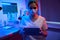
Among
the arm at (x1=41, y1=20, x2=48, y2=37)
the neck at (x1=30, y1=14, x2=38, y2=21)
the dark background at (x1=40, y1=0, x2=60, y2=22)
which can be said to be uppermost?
the dark background at (x1=40, y1=0, x2=60, y2=22)

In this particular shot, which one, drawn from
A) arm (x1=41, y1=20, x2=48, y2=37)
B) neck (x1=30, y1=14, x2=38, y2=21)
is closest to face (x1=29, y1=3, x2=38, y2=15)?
neck (x1=30, y1=14, x2=38, y2=21)

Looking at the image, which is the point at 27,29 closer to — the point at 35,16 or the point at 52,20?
the point at 35,16

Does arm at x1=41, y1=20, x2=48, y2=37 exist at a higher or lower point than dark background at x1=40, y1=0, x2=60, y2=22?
lower

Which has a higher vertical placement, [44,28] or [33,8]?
[33,8]

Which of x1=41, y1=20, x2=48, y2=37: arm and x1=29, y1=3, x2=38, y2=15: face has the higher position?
x1=29, y1=3, x2=38, y2=15: face

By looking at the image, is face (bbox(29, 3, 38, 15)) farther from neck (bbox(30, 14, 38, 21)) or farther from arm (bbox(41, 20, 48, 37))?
arm (bbox(41, 20, 48, 37))

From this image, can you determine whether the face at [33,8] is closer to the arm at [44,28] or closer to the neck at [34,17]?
the neck at [34,17]

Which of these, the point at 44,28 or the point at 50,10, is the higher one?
the point at 50,10

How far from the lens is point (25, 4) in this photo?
125 cm

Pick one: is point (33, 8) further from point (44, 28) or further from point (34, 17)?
point (44, 28)

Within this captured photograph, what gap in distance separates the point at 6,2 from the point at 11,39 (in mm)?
364

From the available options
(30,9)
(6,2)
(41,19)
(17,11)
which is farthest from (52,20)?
(6,2)

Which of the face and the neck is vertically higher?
the face

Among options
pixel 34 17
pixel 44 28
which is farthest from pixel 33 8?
pixel 44 28
